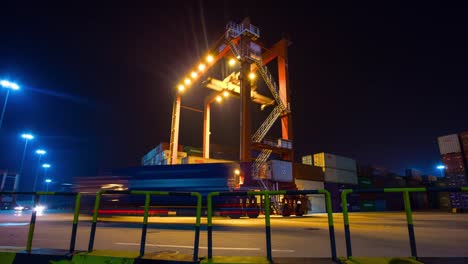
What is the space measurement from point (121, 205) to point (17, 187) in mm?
48698

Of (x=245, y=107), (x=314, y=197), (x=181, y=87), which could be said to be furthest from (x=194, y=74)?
(x=314, y=197)

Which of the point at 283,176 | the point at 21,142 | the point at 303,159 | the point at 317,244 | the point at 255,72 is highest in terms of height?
the point at 255,72

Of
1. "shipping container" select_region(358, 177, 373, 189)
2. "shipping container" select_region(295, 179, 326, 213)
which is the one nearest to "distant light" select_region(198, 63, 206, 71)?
"shipping container" select_region(295, 179, 326, 213)

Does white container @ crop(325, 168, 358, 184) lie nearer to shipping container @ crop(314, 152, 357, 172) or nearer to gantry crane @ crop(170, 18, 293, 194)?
shipping container @ crop(314, 152, 357, 172)

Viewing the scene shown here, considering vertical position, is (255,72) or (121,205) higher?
(255,72)

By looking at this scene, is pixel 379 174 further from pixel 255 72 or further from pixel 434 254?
pixel 434 254

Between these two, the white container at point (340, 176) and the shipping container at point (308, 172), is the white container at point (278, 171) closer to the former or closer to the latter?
the shipping container at point (308, 172)

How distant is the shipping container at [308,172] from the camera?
36.9 meters

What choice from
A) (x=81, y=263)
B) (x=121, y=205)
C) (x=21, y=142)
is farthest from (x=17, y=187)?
(x=81, y=263)

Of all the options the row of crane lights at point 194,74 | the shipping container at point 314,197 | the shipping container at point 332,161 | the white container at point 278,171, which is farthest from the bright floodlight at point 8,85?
the shipping container at point 332,161

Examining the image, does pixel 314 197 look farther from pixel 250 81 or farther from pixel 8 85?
pixel 8 85

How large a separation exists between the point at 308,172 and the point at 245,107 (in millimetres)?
18975

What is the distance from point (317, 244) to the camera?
627 cm

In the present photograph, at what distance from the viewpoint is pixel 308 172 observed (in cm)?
3881
